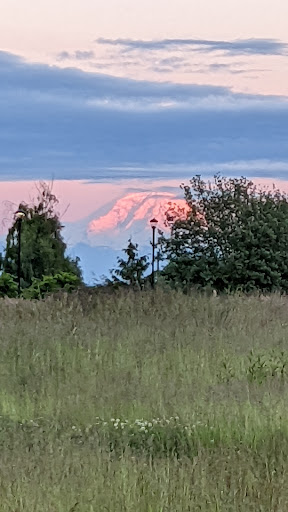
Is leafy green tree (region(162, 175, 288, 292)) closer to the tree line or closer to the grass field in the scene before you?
the tree line

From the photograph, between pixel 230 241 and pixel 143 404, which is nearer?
pixel 143 404

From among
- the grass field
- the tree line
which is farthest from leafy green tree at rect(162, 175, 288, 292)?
the grass field

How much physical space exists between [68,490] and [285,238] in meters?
25.7

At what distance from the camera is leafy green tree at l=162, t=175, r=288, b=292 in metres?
28.2

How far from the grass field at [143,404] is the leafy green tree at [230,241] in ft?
52.1

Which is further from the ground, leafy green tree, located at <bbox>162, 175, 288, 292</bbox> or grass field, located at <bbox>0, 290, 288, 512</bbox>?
leafy green tree, located at <bbox>162, 175, 288, 292</bbox>

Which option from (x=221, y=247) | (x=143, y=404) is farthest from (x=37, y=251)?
(x=143, y=404)

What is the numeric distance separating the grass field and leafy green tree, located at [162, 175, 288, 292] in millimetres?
15872

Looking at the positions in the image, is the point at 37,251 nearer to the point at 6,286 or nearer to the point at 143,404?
the point at 6,286

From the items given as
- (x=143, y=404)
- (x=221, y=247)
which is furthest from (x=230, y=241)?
(x=143, y=404)

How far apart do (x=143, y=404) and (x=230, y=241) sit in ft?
73.0

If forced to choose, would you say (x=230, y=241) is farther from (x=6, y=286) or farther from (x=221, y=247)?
(x=6, y=286)

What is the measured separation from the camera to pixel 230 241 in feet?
94.4

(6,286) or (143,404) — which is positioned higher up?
(6,286)
